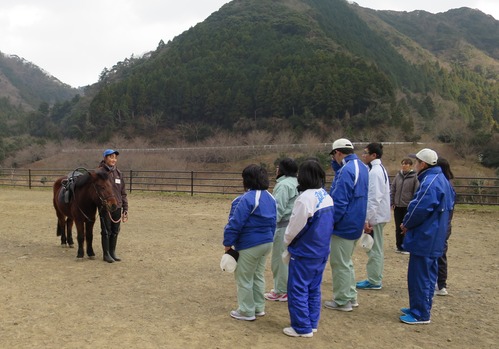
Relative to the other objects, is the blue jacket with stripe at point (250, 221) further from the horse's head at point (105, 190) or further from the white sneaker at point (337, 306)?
the horse's head at point (105, 190)

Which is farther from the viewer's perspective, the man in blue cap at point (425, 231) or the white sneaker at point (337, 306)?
the white sneaker at point (337, 306)

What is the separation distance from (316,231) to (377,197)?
1472 millimetres

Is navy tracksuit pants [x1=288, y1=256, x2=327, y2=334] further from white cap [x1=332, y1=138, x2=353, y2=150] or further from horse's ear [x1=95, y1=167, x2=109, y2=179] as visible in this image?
horse's ear [x1=95, y1=167, x2=109, y2=179]

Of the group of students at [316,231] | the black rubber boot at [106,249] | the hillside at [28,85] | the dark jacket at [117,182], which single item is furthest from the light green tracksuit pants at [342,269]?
the hillside at [28,85]

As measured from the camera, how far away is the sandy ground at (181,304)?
3471 mm

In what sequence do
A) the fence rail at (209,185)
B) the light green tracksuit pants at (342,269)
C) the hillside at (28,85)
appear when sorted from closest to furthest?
the light green tracksuit pants at (342,269), the fence rail at (209,185), the hillside at (28,85)

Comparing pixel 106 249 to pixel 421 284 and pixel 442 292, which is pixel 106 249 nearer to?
pixel 421 284

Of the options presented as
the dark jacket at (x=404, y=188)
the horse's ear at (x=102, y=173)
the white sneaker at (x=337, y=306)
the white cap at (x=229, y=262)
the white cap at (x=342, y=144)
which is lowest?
the white sneaker at (x=337, y=306)

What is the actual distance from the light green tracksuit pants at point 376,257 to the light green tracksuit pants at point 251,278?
5.22 feet

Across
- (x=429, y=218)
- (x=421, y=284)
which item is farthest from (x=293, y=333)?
(x=429, y=218)

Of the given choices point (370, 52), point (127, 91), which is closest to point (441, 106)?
point (370, 52)

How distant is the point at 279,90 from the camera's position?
50.5 m

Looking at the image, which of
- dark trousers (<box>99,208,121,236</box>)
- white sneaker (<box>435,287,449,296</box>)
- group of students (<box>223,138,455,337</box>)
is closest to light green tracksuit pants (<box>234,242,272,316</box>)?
group of students (<box>223,138,455,337</box>)

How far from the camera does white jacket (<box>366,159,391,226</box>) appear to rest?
4562 mm
